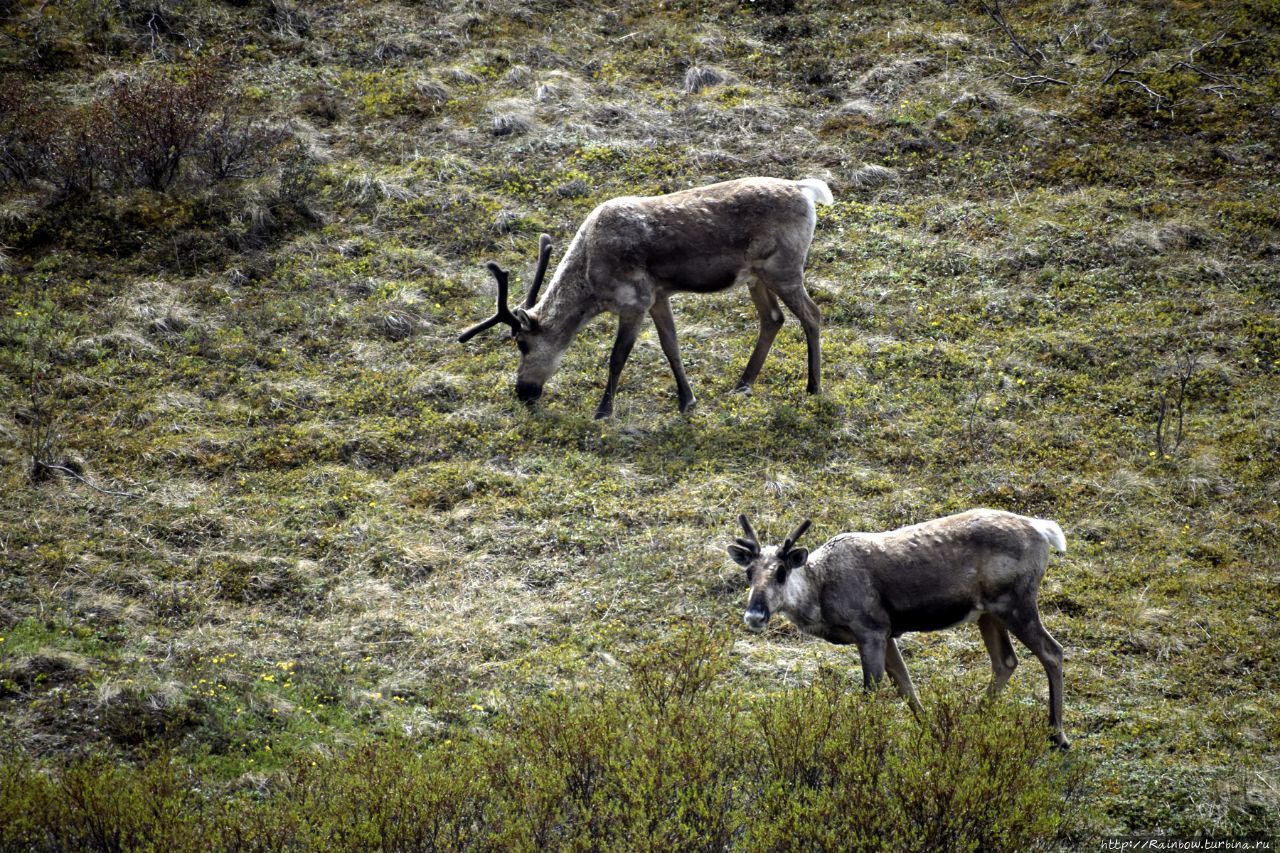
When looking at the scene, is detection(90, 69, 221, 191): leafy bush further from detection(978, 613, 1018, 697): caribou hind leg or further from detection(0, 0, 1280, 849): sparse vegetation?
detection(978, 613, 1018, 697): caribou hind leg

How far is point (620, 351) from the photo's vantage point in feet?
43.5

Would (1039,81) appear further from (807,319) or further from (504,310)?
(504,310)

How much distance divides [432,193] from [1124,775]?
12.8m

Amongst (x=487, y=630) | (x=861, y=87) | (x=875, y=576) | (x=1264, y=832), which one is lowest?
(x=487, y=630)

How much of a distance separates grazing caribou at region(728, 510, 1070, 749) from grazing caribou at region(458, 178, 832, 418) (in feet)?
16.2

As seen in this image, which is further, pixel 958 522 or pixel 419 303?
pixel 419 303

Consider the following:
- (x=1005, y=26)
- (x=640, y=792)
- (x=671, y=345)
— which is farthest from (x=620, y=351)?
(x=1005, y=26)

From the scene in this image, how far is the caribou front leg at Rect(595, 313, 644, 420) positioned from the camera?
13.2 m

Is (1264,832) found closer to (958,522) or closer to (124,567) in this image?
(958,522)

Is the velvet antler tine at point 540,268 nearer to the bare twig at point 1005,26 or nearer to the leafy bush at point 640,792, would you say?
the leafy bush at point 640,792

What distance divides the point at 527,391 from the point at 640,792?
7.82 meters

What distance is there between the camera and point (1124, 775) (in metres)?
7.87

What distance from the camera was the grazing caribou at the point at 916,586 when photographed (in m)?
8.26

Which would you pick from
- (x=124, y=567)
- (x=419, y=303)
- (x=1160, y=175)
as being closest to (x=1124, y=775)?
(x=124, y=567)
